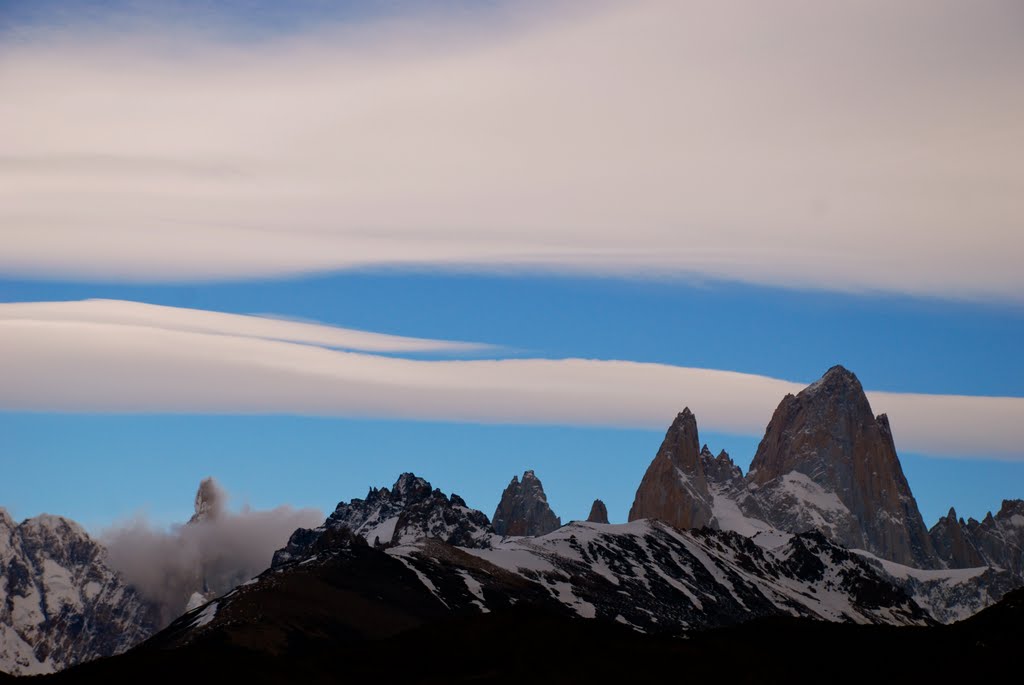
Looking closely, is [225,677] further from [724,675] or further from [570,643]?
[724,675]

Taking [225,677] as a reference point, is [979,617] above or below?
above

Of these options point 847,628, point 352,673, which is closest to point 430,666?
point 352,673

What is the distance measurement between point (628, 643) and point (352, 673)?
30762 millimetres

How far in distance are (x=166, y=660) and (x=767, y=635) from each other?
225ft

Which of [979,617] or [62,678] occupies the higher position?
[979,617]

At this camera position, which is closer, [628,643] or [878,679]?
[878,679]

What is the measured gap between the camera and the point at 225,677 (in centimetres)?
16712

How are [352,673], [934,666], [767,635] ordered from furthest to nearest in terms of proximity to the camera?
[767,635], [352,673], [934,666]

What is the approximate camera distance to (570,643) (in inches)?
7283

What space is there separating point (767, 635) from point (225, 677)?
208 feet

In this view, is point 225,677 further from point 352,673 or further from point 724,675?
point 724,675

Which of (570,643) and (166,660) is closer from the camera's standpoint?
(166,660)

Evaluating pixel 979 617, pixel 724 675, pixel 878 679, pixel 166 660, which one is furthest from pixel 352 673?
pixel 979 617

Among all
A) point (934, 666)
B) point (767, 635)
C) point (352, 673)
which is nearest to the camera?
point (934, 666)
